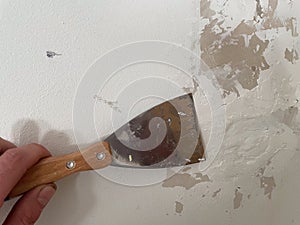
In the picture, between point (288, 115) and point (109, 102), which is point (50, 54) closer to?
point (109, 102)

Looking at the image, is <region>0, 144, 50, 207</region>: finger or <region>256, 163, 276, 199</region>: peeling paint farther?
<region>256, 163, 276, 199</region>: peeling paint

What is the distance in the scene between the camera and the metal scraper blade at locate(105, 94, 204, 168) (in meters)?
0.84

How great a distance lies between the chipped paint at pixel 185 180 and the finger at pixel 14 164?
0.27m

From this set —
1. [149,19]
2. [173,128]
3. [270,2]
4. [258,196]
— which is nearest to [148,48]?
[149,19]

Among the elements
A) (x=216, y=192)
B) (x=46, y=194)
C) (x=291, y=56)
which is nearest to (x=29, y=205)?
(x=46, y=194)

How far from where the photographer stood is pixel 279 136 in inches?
36.8

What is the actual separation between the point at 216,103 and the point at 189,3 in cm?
21

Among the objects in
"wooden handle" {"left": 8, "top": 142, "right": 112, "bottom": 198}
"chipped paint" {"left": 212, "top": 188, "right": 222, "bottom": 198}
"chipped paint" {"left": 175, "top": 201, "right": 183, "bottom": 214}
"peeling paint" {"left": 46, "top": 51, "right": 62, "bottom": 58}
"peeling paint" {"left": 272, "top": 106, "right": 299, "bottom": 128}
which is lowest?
"chipped paint" {"left": 175, "top": 201, "right": 183, "bottom": 214}

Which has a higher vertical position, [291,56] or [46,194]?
[291,56]

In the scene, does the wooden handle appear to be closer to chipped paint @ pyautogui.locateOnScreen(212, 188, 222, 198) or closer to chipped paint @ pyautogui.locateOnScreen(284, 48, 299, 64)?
chipped paint @ pyautogui.locateOnScreen(212, 188, 222, 198)

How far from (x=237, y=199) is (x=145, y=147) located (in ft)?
0.80

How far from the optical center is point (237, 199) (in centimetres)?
94

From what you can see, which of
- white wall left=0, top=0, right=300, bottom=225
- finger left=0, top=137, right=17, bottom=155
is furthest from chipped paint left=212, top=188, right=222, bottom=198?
finger left=0, top=137, right=17, bottom=155

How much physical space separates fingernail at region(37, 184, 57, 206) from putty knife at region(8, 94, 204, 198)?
0.01 meters
